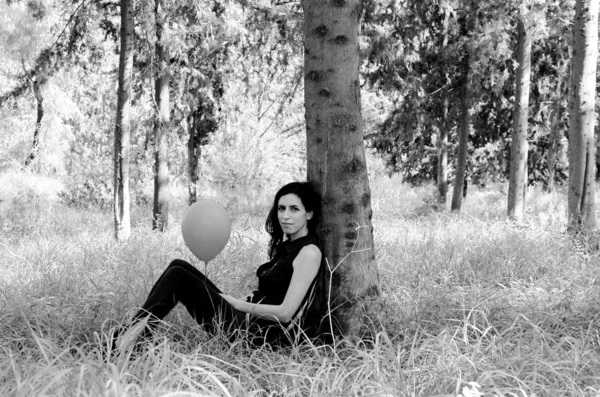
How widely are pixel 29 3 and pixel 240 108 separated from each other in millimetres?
9245

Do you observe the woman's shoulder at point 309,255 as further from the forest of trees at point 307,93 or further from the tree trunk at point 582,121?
the tree trunk at point 582,121

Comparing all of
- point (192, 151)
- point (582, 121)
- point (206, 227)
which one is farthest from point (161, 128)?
point (192, 151)

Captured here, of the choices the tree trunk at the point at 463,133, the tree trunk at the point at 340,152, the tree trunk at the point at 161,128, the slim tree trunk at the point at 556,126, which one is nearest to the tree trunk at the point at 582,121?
the tree trunk at the point at 340,152

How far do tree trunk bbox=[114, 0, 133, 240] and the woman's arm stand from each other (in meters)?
5.12

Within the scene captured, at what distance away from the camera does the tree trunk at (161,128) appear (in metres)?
10.3

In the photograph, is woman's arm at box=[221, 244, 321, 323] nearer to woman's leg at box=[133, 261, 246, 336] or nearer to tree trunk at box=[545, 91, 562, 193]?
woman's leg at box=[133, 261, 246, 336]

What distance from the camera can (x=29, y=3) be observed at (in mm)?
8844

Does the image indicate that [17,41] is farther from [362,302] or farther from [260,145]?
[362,302]

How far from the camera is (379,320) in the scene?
4.12 meters

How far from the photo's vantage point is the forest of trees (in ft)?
13.6

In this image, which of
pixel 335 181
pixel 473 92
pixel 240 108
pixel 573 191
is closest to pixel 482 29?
pixel 473 92

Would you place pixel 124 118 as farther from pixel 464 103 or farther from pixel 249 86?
pixel 464 103

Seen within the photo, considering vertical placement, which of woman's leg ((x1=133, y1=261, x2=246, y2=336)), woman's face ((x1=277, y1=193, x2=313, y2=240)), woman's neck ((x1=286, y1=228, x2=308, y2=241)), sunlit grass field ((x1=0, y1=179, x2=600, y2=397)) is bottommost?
sunlit grass field ((x1=0, y1=179, x2=600, y2=397))

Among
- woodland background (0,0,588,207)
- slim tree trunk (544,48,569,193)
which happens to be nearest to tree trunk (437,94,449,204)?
woodland background (0,0,588,207)
